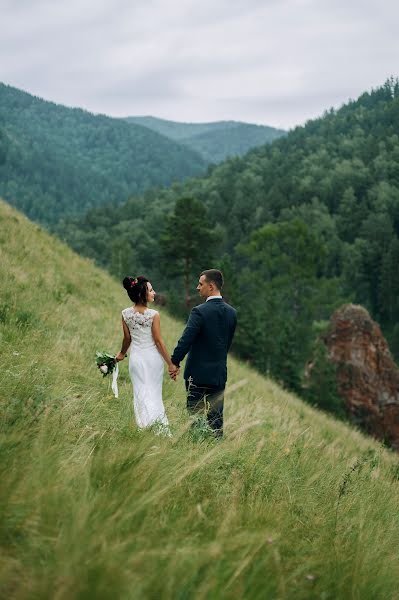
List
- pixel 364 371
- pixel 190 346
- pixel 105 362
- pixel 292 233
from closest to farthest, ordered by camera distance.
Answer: pixel 105 362 → pixel 190 346 → pixel 364 371 → pixel 292 233

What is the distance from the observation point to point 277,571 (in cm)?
256

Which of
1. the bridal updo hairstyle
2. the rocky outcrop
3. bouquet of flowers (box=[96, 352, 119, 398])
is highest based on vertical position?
the bridal updo hairstyle

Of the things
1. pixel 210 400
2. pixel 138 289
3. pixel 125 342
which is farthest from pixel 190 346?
pixel 138 289

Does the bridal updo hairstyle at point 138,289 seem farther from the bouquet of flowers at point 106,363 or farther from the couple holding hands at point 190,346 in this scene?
the bouquet of flowers at point 106,363

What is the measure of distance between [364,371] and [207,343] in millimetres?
26795

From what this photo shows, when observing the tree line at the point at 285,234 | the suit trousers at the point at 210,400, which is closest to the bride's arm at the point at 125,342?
the suit trousers at the point at 210,400

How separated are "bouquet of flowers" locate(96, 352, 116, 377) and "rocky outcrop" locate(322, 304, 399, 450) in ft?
85.1

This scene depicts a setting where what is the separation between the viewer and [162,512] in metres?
2.80

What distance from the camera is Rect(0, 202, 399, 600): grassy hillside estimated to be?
2.12m

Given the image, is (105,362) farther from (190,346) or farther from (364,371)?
(364,371)

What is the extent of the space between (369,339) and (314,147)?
132696mm

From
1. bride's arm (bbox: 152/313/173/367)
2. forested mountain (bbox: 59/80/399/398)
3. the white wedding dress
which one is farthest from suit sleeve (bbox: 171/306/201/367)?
forested mountain (bbox: 59/80/399/398)

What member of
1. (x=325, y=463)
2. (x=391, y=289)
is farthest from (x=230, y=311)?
(x=391, y=289)

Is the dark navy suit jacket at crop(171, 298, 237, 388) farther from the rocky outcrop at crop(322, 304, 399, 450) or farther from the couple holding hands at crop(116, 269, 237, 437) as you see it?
the rocky outcrop at crop(322, 304, 399, 450)
